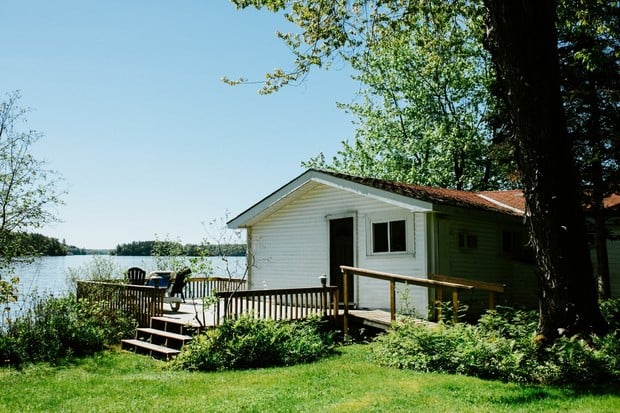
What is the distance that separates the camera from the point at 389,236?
12.9 meters

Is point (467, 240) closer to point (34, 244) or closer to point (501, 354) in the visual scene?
point (501, 354)

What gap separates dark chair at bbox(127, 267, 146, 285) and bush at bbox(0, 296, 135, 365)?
8.57ft

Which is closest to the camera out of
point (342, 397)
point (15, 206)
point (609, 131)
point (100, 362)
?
point (342, 397)

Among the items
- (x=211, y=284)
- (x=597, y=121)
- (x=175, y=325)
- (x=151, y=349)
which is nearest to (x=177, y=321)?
(x=175, y=325)

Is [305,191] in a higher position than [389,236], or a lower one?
higher

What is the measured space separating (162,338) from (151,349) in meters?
0.64

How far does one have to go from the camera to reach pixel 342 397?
6.27m

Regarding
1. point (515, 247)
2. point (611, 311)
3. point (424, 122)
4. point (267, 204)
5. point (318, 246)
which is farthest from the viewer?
point (424, 122)

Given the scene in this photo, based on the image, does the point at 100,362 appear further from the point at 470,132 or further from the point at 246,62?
the point at 470,132

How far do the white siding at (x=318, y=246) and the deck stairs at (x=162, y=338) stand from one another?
4.15 metres

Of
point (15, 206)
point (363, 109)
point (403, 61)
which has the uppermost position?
point (403, 61)

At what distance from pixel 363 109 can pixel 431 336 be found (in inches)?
980

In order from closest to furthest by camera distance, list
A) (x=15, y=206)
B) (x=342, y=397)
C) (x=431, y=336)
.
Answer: (x=342, y=397) < (x=431, y=336) < (x=15, y=206)

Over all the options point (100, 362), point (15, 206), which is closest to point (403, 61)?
point (15, 206)
